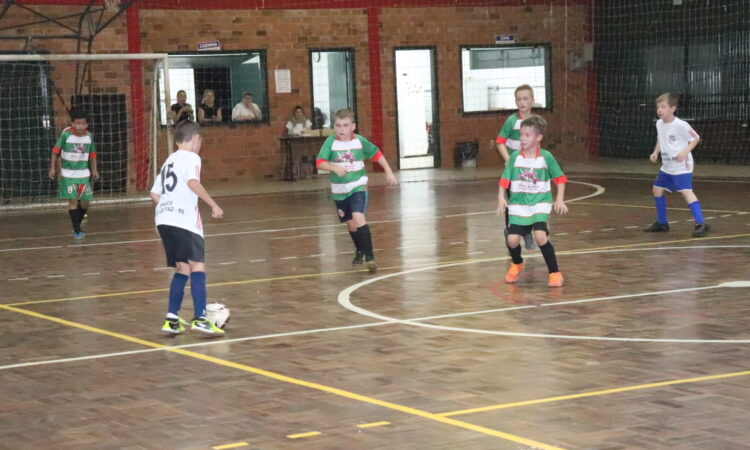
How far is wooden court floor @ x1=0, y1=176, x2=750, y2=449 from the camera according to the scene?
602cm

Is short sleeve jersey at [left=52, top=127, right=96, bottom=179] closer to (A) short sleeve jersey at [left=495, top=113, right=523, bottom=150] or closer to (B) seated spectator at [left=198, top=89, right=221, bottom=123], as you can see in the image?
(A) short sleeve jersey at [left=495, top=113, right=523, bottom=150]

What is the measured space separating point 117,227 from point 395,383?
11.9 meters

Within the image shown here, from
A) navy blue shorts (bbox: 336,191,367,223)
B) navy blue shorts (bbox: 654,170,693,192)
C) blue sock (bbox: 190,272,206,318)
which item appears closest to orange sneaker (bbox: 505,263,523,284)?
navy blue shorts (bbox: 336,191,367,223)

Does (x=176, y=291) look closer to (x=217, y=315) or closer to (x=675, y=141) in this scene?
(x=217, y=315)

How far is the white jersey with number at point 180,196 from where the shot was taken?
8.80m

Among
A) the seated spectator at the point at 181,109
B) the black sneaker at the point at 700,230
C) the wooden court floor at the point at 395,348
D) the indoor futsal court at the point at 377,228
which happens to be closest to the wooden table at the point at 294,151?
the indoor futsal court at the point at 377,228

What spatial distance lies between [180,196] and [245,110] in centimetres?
1872

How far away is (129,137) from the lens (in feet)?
85.0

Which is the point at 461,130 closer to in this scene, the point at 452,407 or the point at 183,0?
the point at 183,0

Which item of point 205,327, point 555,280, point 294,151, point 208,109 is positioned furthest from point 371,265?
point 294,151

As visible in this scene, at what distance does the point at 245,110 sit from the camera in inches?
1076

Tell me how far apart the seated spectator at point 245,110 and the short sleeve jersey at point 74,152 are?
33.4 ft

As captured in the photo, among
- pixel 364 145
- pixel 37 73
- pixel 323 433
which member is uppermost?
pixel 37 73

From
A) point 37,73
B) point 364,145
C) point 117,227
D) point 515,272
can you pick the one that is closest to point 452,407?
point 515,272
